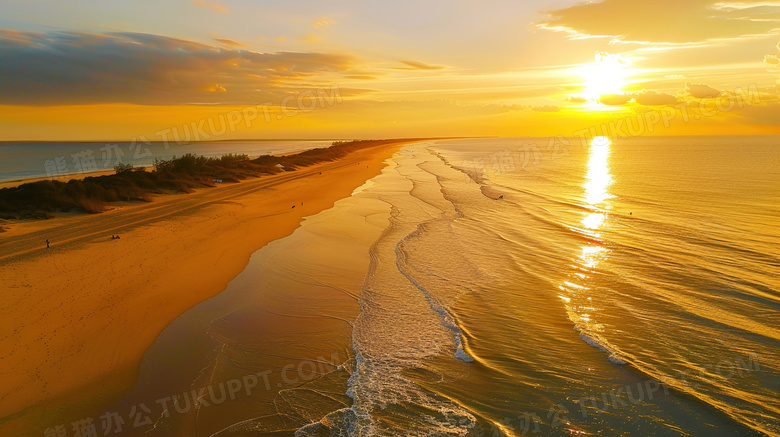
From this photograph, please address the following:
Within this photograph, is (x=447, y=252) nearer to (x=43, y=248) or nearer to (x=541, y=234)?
(x=541, y=234)

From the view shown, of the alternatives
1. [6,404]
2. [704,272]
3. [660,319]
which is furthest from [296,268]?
[704,272]

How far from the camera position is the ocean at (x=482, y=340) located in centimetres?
491

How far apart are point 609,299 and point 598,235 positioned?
642cm

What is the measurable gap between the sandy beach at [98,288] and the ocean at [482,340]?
0.54m

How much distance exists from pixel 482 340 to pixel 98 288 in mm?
7205

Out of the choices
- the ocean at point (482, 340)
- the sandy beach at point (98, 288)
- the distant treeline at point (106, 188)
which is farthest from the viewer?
the distant treeline at point (106, 188)

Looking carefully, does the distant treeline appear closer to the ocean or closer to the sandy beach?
the sandy beach

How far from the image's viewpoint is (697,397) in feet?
17.4

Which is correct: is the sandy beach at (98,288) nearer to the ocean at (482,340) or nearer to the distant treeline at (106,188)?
the ocean at (482,340)

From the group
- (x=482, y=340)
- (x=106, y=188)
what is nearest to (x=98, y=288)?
(x=482, y=340)

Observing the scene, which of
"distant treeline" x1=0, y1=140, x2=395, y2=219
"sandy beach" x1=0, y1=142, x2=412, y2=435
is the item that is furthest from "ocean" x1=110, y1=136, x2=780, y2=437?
"distant treeline" x1=0, y1=140, x2=395, y2=219

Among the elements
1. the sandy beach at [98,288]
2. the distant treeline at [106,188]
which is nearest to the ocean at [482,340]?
the sandy beach at [98,288]

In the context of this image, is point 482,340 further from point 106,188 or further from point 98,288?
point 106,188

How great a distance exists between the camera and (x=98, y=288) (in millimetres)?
8188
